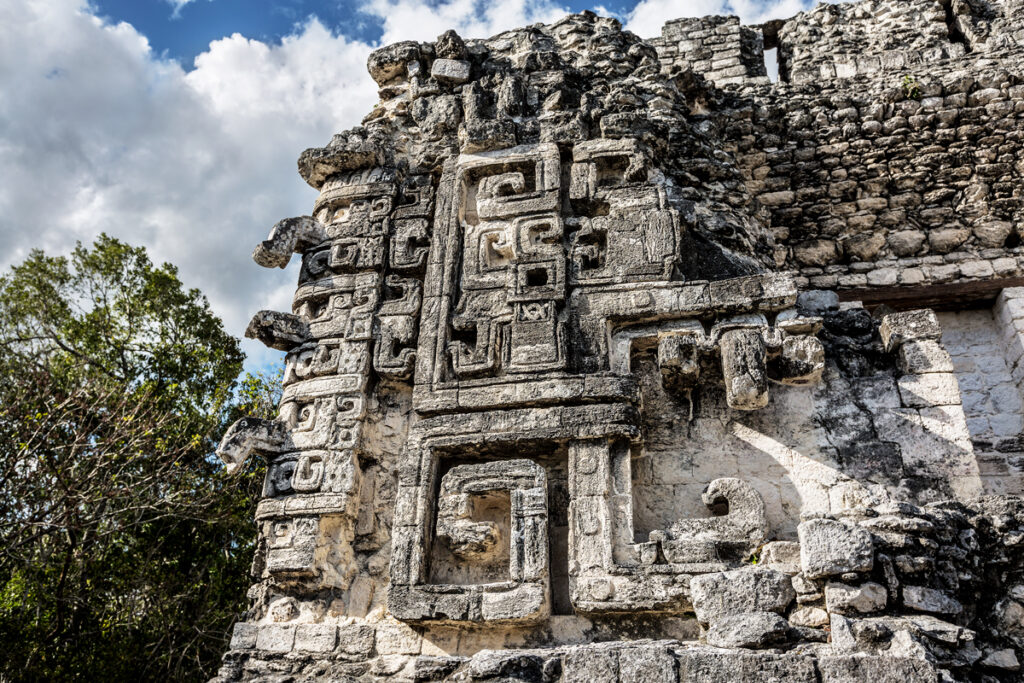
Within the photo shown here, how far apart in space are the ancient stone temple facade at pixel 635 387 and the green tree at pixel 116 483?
131 inches

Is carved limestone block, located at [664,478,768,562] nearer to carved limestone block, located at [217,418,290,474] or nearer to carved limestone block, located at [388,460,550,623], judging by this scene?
carved limestone block, located at [388,460,550,623]

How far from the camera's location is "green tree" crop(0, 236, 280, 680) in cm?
678

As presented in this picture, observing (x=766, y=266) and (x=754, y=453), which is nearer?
(x=754, y=453)

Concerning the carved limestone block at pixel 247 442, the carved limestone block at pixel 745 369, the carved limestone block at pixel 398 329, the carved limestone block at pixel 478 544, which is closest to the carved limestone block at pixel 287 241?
the carved limestone block at pixel 398 329

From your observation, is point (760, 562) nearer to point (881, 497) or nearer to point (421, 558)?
point (881, 497)

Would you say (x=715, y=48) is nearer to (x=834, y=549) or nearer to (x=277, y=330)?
(x=277, y=330)

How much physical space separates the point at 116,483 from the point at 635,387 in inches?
221

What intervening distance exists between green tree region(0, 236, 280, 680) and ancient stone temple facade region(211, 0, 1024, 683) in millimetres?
3318

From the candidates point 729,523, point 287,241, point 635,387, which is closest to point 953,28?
point 635,387

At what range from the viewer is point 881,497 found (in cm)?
364

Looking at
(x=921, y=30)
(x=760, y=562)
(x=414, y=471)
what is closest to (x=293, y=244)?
(x=414, y=471)

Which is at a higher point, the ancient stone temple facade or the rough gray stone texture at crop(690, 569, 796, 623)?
the ancient stone temple facade

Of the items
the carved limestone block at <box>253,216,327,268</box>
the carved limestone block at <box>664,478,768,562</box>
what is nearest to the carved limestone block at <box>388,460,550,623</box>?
the carved limestone block at <box>664,478,768,562</box>

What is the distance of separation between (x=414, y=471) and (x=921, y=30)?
238 inches
